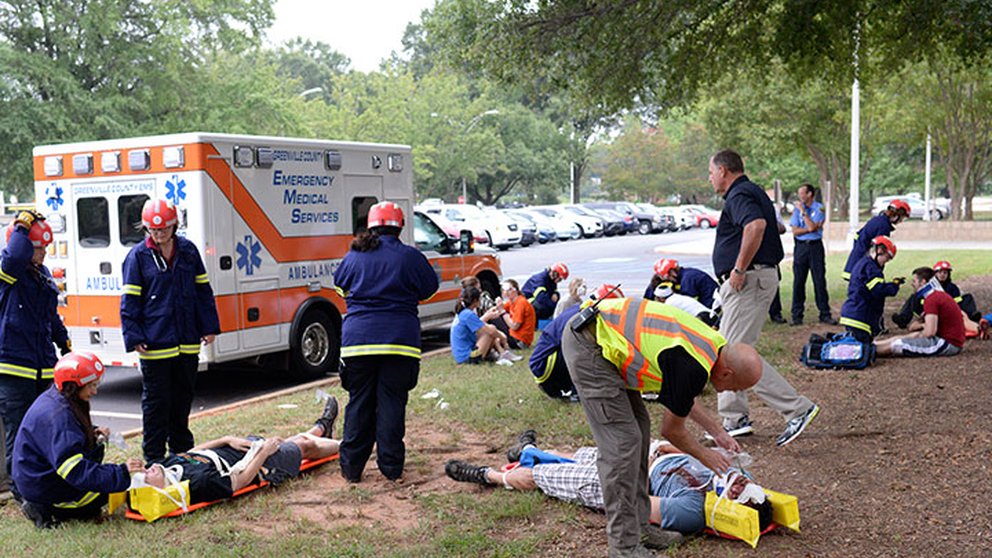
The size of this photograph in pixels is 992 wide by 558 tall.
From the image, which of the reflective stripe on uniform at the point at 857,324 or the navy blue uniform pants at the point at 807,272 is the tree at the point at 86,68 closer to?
the navy blue uniform pants at the point at 807,272

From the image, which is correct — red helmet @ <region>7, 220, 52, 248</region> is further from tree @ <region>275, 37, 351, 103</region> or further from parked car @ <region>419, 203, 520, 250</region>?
tree @ <region>275, 37, 351, 103</region>

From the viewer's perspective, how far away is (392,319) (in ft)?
21.2

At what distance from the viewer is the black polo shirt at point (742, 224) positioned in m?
7.02

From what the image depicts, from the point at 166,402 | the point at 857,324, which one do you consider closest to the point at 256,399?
the point at 166,402

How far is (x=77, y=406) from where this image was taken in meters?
5.50

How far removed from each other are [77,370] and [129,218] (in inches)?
193

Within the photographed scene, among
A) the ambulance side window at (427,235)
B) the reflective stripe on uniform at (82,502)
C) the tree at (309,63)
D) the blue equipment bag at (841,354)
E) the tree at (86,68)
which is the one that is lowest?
the reflective stripe on uniform at (82,502)

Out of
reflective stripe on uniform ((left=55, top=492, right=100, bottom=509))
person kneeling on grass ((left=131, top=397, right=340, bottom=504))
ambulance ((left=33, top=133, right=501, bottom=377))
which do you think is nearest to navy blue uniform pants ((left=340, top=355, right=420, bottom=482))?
person kneeling on grass ((left=131, top=397, right=340, bottom=504))

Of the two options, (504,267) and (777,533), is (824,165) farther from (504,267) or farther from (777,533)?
(777,533)

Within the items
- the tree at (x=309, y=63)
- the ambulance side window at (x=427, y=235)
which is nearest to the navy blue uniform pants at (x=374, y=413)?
the ambulance side window at (x=427, y=235)

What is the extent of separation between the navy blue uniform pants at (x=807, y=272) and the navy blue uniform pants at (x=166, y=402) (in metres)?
8.40

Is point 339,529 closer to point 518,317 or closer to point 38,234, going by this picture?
point 38,234

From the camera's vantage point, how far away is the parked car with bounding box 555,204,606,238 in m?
42.7

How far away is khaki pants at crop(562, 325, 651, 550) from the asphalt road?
560 cm
